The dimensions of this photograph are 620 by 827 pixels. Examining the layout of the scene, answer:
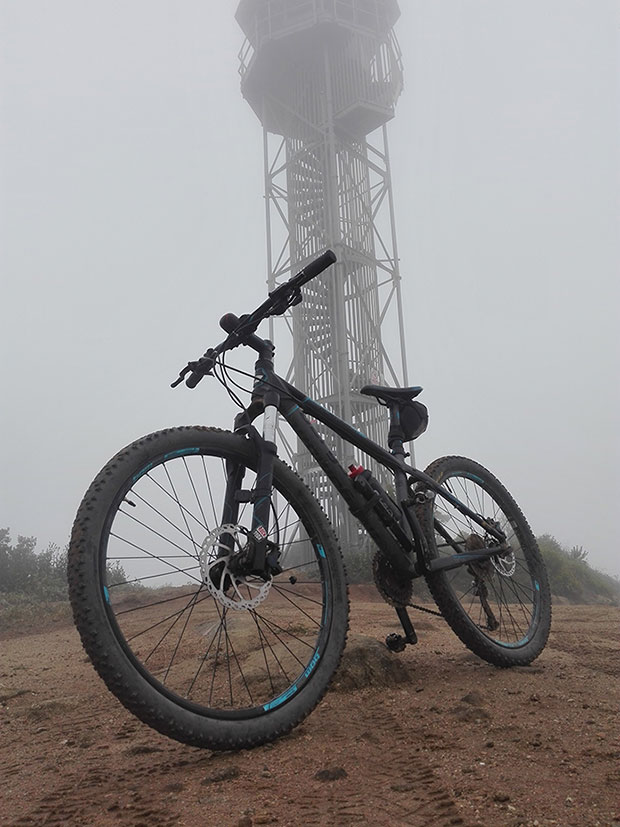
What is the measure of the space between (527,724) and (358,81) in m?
17.2

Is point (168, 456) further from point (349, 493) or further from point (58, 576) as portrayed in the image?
point (58, 576)

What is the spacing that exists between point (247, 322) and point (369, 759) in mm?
1569

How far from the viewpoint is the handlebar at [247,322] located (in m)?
2.26

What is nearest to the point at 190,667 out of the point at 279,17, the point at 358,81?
the point at 358,81

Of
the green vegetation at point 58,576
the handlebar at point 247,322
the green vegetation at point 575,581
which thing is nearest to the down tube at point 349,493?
the handlebar at point 247,322

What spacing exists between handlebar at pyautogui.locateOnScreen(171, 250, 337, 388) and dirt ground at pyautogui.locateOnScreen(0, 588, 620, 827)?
1.33 meters

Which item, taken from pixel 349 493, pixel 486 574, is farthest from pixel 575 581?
pixel 349 493

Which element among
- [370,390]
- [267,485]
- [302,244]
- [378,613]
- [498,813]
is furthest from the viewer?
[302,244]

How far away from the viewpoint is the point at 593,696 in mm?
2225

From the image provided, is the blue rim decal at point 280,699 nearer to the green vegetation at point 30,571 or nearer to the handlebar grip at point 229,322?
the handlebar grip at point 229,322

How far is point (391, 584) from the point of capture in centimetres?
254

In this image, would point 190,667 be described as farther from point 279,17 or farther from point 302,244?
point 279,17

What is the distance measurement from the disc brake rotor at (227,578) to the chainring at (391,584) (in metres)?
0.71

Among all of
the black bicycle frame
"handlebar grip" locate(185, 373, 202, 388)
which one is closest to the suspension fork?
the black bicycle frame
